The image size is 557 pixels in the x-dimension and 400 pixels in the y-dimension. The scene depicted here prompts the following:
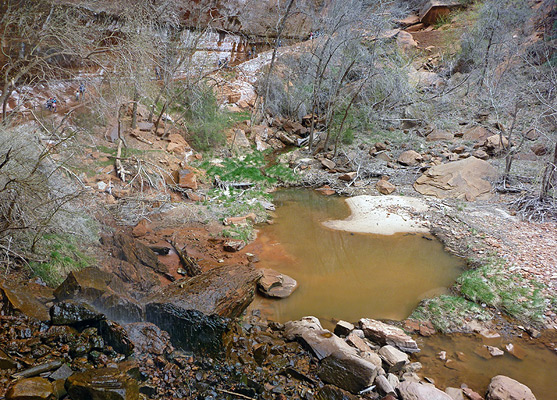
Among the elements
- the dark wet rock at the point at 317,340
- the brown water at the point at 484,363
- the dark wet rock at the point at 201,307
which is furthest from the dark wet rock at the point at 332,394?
the brown water at the point at 484,363

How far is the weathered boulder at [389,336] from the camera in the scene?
538 centimetres

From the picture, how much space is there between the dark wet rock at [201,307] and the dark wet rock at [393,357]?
6.95 ft

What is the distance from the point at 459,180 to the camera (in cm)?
1113

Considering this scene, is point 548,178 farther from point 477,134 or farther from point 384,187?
point 477,134

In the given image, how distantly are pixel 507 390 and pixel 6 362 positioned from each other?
5607 mm

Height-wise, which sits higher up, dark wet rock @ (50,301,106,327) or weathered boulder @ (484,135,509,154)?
weathered boulder @ (484,135,509,154)

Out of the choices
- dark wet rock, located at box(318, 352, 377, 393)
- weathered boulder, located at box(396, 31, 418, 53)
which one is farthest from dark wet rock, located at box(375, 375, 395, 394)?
weathered boulder, located at box(396, 31, 418, 53)

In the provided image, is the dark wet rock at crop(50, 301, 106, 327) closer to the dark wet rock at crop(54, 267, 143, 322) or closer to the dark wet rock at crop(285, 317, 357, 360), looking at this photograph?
the dark wet rock at crop(54, 267, 143, 322)

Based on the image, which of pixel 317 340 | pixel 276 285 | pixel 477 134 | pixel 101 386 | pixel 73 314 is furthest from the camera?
pixel 477 134

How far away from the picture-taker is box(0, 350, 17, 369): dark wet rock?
3312 mm

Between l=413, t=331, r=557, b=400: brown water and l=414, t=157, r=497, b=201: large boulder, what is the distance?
222 inches

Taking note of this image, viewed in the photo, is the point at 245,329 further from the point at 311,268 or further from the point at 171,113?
the point at 171,113

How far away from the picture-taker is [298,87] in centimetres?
1709

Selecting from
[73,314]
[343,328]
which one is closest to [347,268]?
[343,328]
